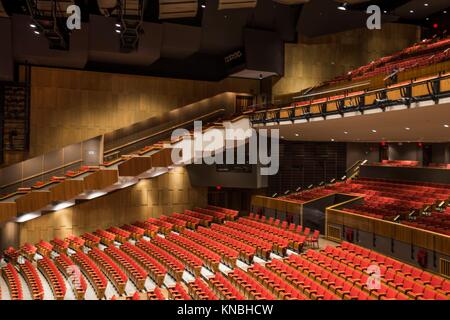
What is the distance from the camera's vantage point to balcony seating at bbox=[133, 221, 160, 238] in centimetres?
862

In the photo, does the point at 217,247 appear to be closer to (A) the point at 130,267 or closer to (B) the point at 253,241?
(B) the point at 253,241

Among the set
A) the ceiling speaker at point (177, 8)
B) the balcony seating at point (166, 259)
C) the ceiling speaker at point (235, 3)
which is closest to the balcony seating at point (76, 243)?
the balcony seating at point (166, 259)

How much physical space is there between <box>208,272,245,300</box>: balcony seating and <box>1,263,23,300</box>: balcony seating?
86.9 inches

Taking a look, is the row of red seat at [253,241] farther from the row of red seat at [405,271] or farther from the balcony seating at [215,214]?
the row of red seat at [405,271]

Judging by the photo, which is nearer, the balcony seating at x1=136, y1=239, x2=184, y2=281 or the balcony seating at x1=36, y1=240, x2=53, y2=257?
the balcony seating at x1=136, y1=239, x2=184, y2=281

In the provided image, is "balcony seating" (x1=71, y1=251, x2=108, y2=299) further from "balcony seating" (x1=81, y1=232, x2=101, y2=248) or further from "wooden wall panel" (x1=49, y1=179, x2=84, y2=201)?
"wooden wall panel" (x1=49, y1=179, x2=84, y2=201)

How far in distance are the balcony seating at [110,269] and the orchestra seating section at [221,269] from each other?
0.01 m

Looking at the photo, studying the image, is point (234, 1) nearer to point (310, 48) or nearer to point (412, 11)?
point (310, 48)

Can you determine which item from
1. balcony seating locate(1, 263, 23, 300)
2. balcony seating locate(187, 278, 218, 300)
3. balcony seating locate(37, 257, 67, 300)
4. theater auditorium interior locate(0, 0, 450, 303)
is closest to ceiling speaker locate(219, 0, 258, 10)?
theater auditorium interior locate(0, 0, 450, 303)

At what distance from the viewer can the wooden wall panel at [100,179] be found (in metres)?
7.52

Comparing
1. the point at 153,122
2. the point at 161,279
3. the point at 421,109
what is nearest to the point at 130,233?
Result: the point at 153,122

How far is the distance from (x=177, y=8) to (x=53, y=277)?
16.8 feet

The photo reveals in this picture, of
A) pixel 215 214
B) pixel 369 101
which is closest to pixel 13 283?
pixel 215 214

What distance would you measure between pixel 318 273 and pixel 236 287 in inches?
37.9
